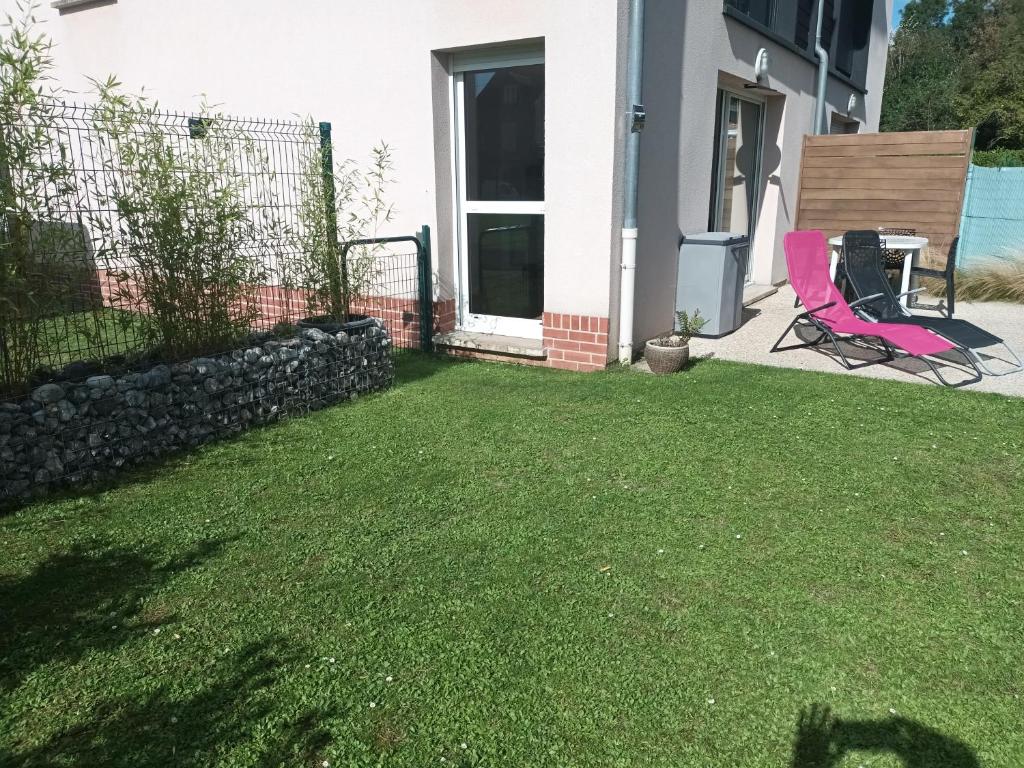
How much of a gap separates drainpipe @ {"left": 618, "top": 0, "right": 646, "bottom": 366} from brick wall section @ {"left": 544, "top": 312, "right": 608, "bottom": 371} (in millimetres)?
233

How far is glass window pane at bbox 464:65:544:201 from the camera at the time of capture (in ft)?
20.0

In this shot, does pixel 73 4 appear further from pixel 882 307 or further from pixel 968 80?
pixel 968 80

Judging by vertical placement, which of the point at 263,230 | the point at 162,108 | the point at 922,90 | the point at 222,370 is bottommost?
the point at 222,370

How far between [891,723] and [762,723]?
1.24ft

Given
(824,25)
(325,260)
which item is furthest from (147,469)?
(824,25)

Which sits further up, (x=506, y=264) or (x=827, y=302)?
(x=506, y=264)

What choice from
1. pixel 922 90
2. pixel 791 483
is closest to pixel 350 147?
pixel 791 483

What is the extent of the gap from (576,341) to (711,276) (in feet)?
5.47

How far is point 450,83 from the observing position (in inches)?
250

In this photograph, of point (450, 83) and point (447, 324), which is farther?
point (447, 324)

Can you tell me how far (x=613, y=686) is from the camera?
2.26m

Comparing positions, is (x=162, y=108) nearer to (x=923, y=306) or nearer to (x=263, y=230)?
(x=263, y=230)

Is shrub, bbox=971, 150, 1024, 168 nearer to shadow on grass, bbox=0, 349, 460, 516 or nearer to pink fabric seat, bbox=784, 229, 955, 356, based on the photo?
pink fabric seat, bbox=784, 229, 955, 356

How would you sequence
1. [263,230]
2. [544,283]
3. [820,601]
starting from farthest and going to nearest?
[544,283]
[263,230]
[820,601]
